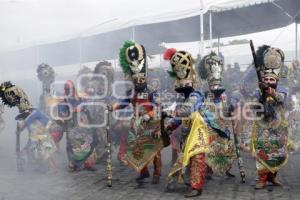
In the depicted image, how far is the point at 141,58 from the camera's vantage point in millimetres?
7707

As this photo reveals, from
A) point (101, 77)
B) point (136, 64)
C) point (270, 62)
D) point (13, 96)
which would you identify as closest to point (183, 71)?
point (136, 64)

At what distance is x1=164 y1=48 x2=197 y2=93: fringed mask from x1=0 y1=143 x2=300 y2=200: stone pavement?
4.94 feet

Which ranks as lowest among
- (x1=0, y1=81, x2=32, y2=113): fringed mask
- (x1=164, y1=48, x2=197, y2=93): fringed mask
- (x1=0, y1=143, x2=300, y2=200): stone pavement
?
(x1=0, y1=143, x2=300, y2=200): stone pavement

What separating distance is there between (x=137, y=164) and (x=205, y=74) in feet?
6.02

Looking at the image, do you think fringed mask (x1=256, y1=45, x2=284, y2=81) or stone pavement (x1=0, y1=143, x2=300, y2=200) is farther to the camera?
fringed mask (x1=256, y1=45, x2=284, y2=81)

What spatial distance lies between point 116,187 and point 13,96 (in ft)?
8.89

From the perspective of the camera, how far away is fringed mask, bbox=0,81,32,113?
877 cm

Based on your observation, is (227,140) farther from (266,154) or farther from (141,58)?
(141,58)

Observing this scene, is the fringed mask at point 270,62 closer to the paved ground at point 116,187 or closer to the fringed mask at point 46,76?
the paved ground at point 116,187

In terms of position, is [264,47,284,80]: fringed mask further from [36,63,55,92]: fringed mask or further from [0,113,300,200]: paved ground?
[36,63,55,92]: fringed mask

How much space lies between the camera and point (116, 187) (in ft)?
24.7

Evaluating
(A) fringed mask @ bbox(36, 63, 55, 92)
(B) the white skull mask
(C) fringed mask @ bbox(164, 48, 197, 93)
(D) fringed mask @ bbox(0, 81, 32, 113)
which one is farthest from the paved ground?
(A) fringed mask @ bbox(36, 63, 55, 92)

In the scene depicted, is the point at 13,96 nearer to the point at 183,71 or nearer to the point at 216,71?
the point at 183,71

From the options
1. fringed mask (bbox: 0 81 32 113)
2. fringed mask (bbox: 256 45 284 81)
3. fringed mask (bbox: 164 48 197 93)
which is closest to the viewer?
fringed mask (bbox: 164 48 197 93)
